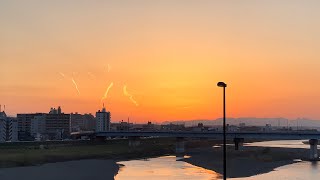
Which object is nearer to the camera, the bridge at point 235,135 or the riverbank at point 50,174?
the riverbank at point 50,174

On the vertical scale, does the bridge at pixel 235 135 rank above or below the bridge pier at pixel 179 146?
above

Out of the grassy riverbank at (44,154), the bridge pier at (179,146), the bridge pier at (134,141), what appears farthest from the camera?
the bridge pier at (134,141)

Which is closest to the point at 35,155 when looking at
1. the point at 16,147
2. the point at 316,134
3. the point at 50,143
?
the point at 16,147

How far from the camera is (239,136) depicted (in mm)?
152625

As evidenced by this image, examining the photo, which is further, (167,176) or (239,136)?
(239,136)

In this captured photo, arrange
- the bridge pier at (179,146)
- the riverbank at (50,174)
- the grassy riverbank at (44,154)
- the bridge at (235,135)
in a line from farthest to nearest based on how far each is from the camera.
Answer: the bridge pier at (179,146)
the bridge at (235,135)
the grassy riverbank at (44,154)
the riverbank at (50,174)

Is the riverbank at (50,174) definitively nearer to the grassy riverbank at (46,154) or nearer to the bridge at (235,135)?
the grassy riverbank at (46,154)

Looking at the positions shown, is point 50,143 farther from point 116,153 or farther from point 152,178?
point 152,178

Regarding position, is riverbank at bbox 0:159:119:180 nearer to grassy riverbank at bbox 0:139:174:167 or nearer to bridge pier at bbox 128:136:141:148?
grassy riverbank at bbox 0:139:174:167

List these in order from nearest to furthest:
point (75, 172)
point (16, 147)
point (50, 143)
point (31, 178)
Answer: point (31, 178)
point (75, 172)
point (16, 147)
point (50, 143)

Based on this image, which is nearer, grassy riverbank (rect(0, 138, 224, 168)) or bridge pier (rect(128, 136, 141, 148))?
grassy riverbank (rect(0, 138, 224, 168))

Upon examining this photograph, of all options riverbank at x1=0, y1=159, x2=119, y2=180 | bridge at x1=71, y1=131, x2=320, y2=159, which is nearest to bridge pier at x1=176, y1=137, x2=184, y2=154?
bridge at x1=71, y1=131, x2=320, y2=159

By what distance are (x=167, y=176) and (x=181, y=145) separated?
286 ft

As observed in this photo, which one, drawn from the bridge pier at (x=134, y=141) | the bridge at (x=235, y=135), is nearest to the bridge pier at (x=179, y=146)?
the bridge at (x=235, y=135)
